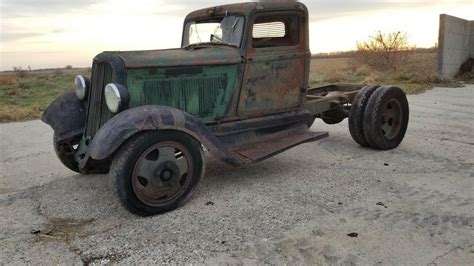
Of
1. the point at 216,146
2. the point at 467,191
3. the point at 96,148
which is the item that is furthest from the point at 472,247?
the point at 96,148

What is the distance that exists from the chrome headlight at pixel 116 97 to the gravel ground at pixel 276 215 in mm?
747

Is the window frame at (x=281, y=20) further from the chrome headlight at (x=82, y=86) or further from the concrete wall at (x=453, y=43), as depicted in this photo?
the concrete wall at (x=453, y=43)

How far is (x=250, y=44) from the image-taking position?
4.81m

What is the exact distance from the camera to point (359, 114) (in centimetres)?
584

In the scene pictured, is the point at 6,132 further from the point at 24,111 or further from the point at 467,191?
the point at 467,191

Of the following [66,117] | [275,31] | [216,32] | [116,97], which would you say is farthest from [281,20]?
[66,117]

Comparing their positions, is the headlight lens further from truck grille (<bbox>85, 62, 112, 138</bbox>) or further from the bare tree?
the bare tree

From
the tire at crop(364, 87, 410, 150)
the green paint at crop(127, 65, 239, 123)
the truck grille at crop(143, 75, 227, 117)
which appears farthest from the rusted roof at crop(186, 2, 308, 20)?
the tire at crop(364, 87, 410, 150)

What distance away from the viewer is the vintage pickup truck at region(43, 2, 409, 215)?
379cm

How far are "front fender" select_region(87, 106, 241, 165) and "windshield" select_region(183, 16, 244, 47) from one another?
1270mm

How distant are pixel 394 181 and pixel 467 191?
693mm

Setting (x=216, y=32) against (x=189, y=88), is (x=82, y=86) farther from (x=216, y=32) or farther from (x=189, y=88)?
(x=216, y=32)

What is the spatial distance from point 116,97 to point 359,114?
329 centimetres

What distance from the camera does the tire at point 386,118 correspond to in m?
5.79
